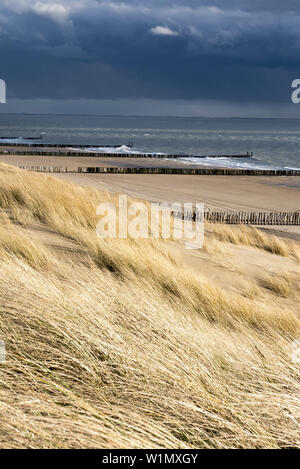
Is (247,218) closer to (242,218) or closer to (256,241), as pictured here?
(242,218)

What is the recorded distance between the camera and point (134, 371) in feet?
11.6

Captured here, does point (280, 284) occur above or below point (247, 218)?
below

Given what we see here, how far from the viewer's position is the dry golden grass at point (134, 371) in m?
2.83

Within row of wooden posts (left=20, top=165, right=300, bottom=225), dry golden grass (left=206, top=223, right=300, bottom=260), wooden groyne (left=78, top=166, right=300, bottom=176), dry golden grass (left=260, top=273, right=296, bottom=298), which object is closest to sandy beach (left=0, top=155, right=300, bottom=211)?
wooden groyne (left=78, top=166, right=300, bottom=176)

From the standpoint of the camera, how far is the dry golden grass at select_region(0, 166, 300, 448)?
2.83 metres

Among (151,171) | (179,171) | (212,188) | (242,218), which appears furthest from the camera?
(179,171)

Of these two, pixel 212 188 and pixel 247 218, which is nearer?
pixel 247 218

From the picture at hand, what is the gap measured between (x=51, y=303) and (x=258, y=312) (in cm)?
293

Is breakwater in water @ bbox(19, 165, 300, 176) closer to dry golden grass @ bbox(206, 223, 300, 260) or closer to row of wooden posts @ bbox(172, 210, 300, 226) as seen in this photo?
row of wooden posts @ bbox(172, 210, 300, 226)

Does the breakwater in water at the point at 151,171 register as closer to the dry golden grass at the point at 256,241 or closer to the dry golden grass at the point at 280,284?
the dry golden grass at the point at 256,241

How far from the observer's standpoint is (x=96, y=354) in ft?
12.2

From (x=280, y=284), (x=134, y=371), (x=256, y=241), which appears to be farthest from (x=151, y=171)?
(x=134, y=371)

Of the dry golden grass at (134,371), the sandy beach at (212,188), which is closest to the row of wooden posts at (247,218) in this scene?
the sandy beach at (212,188)

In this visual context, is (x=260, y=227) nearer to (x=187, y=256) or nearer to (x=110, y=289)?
(x=187, y=256)
